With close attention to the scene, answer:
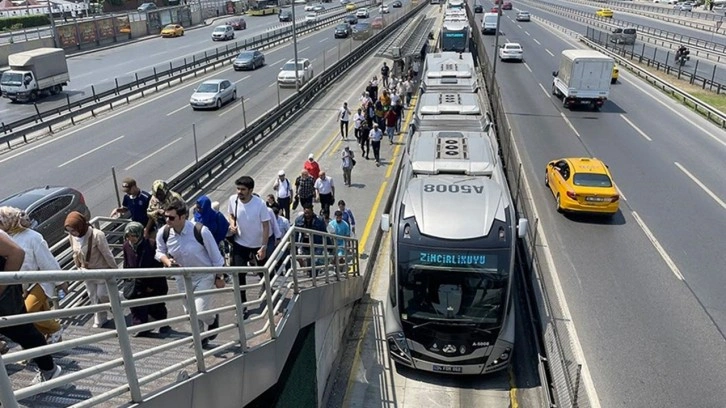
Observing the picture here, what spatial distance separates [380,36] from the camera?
175 feet

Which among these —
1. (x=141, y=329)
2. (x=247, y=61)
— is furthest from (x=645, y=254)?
(x=247, y=61)

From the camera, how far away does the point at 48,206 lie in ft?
40.7

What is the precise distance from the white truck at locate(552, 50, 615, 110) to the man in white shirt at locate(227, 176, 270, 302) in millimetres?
24598

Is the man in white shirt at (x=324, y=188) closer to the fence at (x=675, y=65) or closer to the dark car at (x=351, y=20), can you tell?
the fence at (x=675, y=65)

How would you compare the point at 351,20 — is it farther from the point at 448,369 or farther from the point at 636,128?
the point at 448,369

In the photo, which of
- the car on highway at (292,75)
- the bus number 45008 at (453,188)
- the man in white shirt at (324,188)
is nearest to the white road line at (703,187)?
the bus number 45008 at (453,188)

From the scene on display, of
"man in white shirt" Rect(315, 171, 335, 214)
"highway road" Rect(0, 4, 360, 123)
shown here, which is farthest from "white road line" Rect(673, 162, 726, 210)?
"highway road" Rect(0, 4, 360, 123)

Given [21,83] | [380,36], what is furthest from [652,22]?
[21,83]

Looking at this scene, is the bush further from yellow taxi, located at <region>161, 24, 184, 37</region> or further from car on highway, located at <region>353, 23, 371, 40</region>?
car on highway, located at <region>353, 23, 371, 40</region>

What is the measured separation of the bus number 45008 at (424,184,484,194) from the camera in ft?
31.0

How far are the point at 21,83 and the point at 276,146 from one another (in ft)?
62.9

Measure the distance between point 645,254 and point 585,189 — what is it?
2530 millimetres

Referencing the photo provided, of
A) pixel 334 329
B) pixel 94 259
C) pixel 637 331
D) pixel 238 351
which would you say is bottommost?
pixel 637 331

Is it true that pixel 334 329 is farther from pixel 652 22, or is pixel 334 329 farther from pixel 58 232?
pixel 652 22
